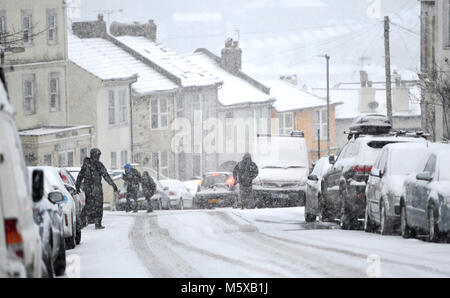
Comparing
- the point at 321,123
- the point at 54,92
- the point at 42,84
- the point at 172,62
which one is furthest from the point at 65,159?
the point at 321,123

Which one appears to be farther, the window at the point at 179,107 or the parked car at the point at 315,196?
the window at the point at 179,107

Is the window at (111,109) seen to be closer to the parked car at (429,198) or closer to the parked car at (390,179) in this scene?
the parked car at (390,179)

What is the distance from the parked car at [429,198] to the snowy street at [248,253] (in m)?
0.30

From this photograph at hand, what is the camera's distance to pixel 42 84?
55500 mm

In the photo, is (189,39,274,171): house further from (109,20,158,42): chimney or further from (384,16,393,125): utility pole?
(384,16,393,125): utility pole

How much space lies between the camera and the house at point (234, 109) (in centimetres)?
7438

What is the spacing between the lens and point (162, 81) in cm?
6781

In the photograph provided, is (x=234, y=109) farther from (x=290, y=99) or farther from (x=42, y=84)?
(x=42, y=84)

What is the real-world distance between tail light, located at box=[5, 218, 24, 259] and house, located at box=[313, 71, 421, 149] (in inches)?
2994

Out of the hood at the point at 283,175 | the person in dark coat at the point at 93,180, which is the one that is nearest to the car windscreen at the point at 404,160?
the person in dark coat at the point at 93,180

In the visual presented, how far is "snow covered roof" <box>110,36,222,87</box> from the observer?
69938 mm

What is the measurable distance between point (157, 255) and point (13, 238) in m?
7.00

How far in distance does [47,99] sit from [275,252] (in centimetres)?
4133

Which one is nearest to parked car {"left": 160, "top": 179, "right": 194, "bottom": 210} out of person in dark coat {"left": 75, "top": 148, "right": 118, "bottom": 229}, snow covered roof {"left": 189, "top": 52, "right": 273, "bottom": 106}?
person in dark coat {"left": 75, "top": 148, "right": 118, "bottom": 229}
